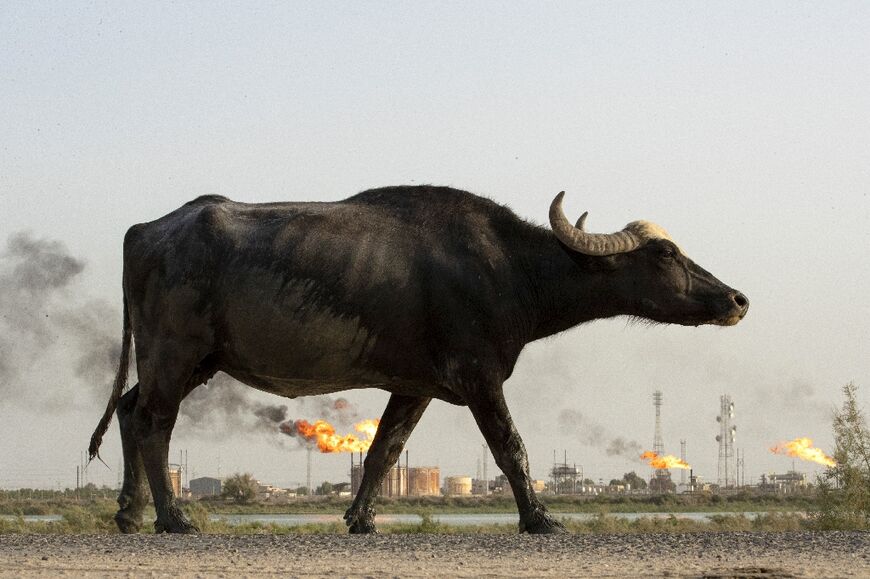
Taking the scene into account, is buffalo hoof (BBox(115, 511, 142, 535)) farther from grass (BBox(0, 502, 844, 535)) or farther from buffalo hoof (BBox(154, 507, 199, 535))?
grass (BBox(0, 502, 844, 535))

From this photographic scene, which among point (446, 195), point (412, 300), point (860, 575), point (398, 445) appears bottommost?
point (860, 575)

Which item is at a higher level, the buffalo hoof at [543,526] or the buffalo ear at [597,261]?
the buffalo ear at [597,261]

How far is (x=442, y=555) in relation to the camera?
15.4m

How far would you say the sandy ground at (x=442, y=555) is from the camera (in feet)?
45.4

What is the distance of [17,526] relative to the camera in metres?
28.9

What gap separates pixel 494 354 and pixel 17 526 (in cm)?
1367

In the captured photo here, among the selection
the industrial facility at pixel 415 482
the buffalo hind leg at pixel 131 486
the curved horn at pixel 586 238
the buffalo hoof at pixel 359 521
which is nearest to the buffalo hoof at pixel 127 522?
the buffalo hind leg at pixel 131 486

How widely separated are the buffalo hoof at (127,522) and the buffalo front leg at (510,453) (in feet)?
17.8

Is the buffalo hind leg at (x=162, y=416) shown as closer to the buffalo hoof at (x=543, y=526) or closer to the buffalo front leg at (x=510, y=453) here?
the buffalo front leg at (x=510, y=453)

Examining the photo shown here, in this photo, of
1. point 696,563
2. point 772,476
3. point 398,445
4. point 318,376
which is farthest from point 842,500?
point 772,476

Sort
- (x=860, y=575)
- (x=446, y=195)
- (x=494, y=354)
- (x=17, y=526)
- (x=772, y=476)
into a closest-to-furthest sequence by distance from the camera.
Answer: (x=860, y=575), (x=494, y=354), (x=446, y=195), (x=17, y=526), (x=772, y=476)

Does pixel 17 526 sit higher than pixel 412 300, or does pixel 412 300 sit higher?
pixel 412 300

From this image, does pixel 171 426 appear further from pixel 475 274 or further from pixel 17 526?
pixel 17 526

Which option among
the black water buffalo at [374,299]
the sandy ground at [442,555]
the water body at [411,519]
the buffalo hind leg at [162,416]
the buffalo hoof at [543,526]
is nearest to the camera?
the sandy ground at [442,555]
